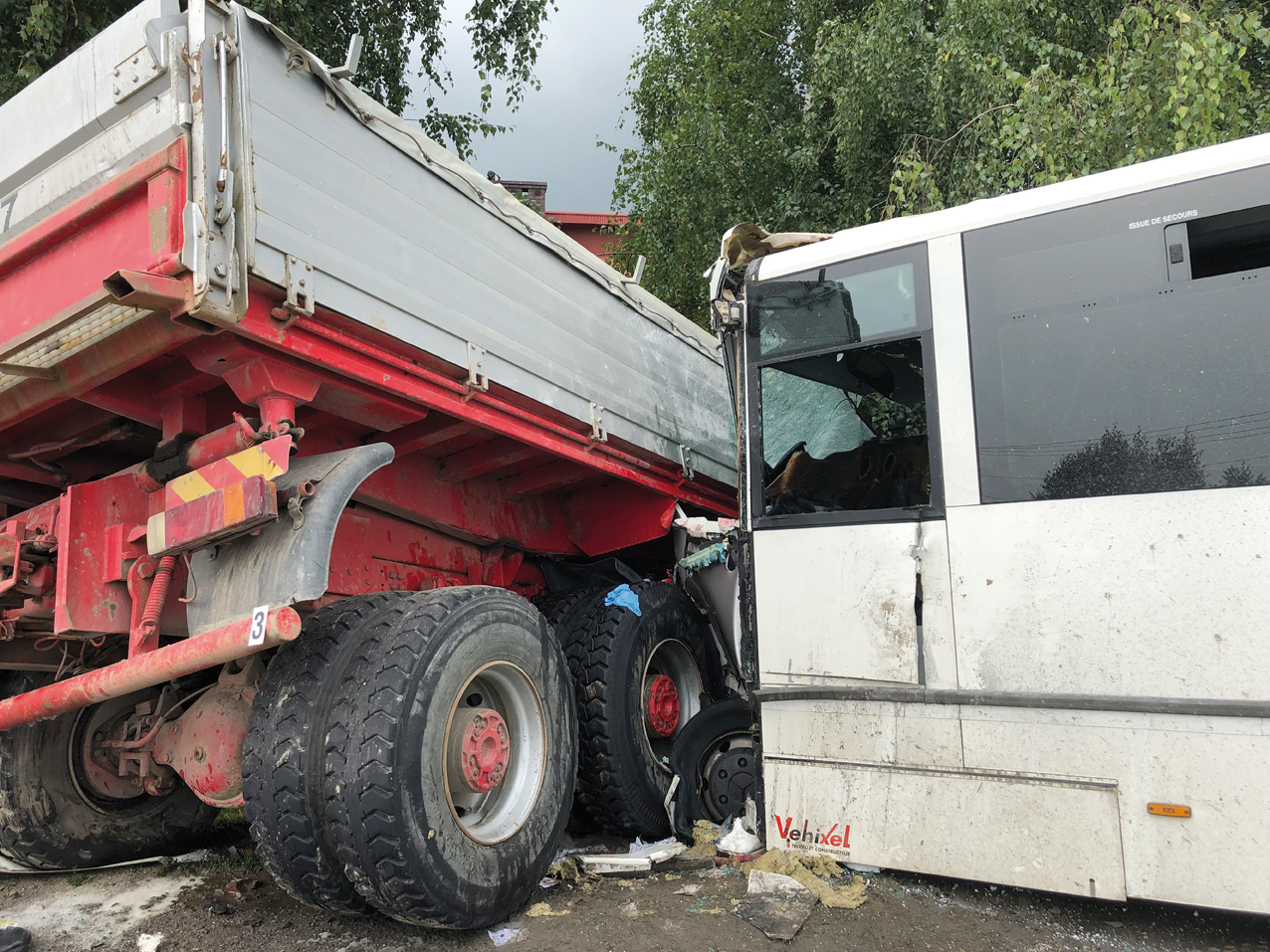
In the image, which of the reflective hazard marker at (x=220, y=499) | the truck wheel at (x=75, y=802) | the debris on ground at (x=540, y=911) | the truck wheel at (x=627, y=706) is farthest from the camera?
the truck wheel at (x=627, y=706)

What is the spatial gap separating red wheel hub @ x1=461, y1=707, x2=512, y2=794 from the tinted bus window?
2.08 m

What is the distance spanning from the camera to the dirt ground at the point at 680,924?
292 centimetres

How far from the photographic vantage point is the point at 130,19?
2.75m

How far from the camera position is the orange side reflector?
2803 mm

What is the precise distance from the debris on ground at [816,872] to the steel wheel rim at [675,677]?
1.34 m

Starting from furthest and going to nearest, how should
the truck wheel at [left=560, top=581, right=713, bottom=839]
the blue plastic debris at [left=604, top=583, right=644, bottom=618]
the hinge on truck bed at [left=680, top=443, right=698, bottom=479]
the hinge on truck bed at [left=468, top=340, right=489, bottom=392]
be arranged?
1. the hinge on truck bed at [left=680, top=443, right=698, bottom=479]
2. the blue plastic debris at [left=604, top=583, right=644, bottom=618]
3. the truck wheel at [left=560, top=581, right=713, bottom=839]
4. the hinge on truck bed at [left=468, top=340, right=489, bottom=392]

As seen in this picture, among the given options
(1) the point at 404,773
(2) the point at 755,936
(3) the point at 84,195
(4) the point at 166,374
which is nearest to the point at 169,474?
(4) the point at 166,374

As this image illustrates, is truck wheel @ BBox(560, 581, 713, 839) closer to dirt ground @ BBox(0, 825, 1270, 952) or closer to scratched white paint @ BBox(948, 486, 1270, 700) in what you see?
dirt ground @ BBox(0, 825, 1270, 952)

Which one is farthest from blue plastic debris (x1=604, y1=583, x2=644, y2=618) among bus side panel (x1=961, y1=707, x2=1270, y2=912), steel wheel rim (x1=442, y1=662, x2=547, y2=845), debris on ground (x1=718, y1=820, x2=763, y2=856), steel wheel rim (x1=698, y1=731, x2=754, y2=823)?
bus side panel (x1=961, y1=707, x2=1270, y2=912)

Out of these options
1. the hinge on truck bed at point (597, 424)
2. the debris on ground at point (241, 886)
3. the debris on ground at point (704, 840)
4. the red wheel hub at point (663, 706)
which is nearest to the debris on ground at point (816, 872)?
the debris on ground at point (704, 840)

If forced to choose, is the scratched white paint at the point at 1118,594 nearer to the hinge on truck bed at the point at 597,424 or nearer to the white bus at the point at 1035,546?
the white bus at the point at 1035,546

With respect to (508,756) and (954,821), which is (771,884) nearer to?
(954,821)

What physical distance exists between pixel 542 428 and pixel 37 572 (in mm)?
2009

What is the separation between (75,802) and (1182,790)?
458 cm
